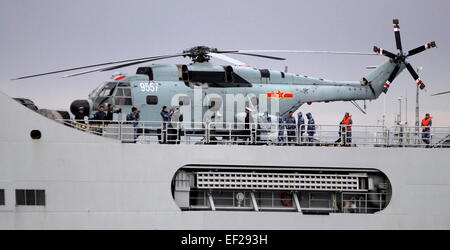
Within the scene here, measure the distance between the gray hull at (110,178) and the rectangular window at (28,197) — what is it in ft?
0.38

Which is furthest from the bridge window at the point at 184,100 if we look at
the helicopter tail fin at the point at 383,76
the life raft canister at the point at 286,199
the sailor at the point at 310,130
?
the helicopter tail fin at the point at 383,76

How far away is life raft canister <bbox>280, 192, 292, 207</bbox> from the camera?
16922 millimetres

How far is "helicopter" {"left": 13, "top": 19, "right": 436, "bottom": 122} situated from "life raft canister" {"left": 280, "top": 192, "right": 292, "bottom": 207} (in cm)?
459

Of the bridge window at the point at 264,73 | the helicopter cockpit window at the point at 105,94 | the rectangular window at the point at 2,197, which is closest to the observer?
the rectangular window at the point at 2,197

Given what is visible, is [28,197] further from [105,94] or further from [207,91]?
[207,91]

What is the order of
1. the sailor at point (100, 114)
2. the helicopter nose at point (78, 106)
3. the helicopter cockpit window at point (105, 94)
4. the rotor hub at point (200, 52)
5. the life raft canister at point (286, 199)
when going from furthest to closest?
the rotor hub at point (200, 52) → the helicopter cockpit window at point (105, 94) → the helicopter nose at point (78, 106) → the sailor at point (100, 114) → the life raft canister at point (286, 199)

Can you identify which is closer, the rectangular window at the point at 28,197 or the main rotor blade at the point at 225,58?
the rectangular window at the point at 28,197

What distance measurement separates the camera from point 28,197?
608 inches

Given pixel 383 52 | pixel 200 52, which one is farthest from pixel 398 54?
pixel 200 52

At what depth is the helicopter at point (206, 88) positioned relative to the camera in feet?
65.6

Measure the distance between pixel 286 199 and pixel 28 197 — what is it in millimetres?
7500

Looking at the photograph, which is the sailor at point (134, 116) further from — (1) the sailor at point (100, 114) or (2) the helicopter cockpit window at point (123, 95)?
(1) the sailor at point (100, 114)
